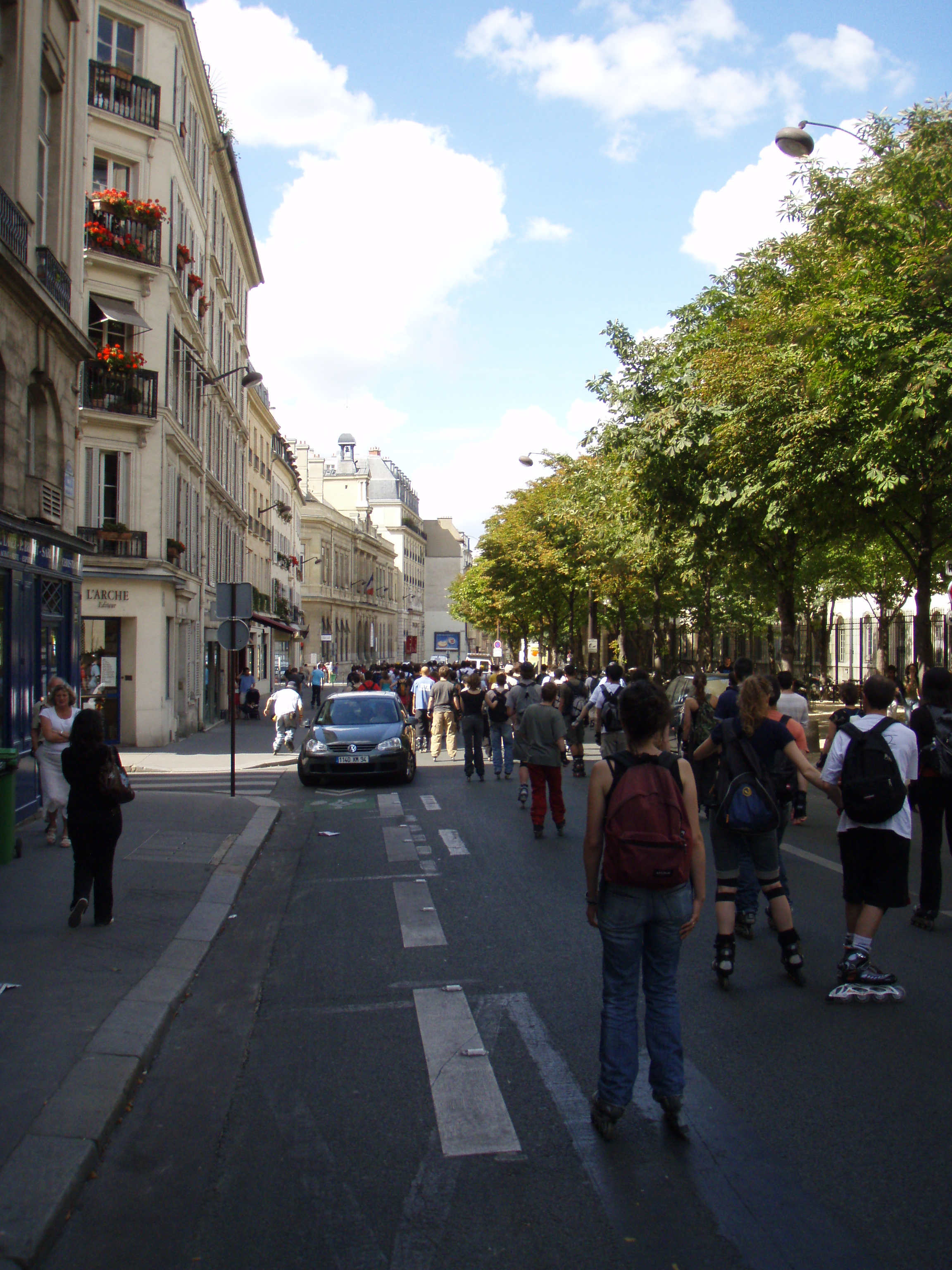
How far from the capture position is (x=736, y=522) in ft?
69.4

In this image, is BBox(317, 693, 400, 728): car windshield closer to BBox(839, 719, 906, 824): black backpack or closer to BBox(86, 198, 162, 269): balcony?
BBox(86, 198, 162, 269): balcony

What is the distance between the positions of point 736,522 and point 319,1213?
18587 mm

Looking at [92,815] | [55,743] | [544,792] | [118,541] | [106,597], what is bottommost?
[544,792]

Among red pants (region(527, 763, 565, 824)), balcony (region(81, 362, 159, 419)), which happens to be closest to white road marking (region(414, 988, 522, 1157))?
red pants (region(527, 763, 565, 824))

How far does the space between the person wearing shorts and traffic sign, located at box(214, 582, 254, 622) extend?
1091cm

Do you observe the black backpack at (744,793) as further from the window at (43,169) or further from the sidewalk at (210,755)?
the sidewalk at (210,755)

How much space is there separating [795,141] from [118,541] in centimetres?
1672

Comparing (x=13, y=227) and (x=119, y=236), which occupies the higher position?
(x=119, y=236)

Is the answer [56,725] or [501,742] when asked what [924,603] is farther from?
[56,725]

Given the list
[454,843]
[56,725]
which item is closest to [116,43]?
[56,725]

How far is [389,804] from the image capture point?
15.8 meters

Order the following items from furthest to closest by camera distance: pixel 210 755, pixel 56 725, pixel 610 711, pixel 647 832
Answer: pixel 210 755 < pixel 610 711 < pixel 56 725 < pixel 647 832

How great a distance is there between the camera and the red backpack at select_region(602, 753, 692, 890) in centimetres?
442

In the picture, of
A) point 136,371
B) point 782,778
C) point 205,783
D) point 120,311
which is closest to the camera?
point 782,778
